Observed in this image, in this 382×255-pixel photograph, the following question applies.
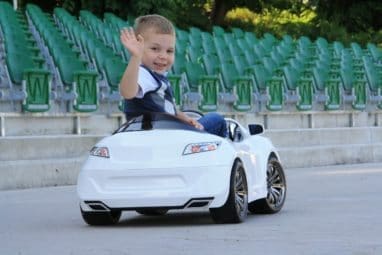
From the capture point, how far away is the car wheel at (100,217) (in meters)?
9.21

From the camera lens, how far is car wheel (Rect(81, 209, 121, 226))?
9211 mm

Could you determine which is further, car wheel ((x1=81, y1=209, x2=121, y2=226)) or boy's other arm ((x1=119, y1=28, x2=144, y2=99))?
car wheel ((x1=81, y1=209, x2=121, y2=226))

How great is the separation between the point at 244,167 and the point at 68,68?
826 centimetres

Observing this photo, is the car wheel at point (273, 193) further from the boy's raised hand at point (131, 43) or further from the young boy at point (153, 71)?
the boy's raised hand at point (131, 43)

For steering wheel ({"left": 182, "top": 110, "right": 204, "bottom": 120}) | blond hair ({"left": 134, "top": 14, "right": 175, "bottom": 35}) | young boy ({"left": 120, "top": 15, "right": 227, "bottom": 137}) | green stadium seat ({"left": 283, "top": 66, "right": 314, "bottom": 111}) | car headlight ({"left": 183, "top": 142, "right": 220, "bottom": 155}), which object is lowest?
green stadium seat ({"left": 283, "top": 66, "right": 314, "bottom": 111})

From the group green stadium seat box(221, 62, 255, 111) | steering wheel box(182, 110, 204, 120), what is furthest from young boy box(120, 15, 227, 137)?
green stadium seat box(221, 62, 255, 111)

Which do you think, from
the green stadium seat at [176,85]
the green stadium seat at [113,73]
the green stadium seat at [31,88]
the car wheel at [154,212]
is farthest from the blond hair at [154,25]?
the green stadium seat at [176,85]

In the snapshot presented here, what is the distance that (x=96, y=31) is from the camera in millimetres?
24859

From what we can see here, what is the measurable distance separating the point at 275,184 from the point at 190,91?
28.3ft

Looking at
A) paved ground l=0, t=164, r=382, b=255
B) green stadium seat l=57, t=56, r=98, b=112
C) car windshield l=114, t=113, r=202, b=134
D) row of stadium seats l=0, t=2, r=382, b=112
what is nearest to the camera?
paved ground l=0, t=164, r=382, b=255

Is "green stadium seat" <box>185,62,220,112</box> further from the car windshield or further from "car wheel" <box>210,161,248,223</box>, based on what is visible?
the car windshield

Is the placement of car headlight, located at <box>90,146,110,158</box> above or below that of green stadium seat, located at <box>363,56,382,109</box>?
above

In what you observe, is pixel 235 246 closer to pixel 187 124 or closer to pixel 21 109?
pixel 187 124

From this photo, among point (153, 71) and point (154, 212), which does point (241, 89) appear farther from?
point (153, 71)
